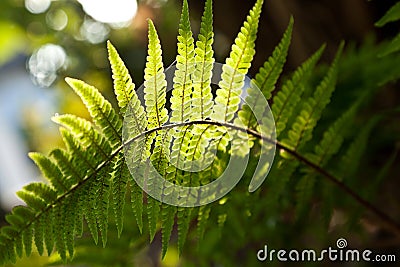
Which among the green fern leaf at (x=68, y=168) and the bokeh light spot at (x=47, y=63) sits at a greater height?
the bokeh light spot at (x=47, y=63)

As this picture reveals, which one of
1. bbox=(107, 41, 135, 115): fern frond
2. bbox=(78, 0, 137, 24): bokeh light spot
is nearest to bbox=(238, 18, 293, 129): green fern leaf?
bbox=(107, 41, 135, 115): fern frond

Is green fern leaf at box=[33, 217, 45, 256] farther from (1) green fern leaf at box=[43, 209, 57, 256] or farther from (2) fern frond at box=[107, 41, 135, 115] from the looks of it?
(2) fern frond at box=[107, 41, 135, 115]

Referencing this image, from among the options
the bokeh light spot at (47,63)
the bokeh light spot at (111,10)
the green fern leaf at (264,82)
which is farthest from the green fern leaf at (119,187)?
the bokeh light spot at (47,63)

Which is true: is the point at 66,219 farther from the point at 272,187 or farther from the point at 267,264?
the point at 267,264

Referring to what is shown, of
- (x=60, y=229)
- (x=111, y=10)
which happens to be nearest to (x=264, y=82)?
(x=60, y=229)

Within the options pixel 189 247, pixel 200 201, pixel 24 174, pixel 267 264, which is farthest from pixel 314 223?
pixel 24 174

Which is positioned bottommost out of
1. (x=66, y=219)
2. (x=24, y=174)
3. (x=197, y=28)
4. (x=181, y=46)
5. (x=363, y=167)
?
(x=66, y=219)

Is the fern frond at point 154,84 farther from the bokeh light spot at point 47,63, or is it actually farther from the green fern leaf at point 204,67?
the bokeh light spot at point 47,63
